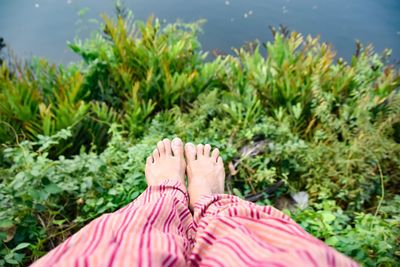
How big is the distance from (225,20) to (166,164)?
2171 millimetres

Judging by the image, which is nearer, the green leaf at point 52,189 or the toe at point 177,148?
the green leaf at point 52,189

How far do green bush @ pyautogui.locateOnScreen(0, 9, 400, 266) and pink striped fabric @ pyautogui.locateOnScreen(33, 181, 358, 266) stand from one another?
44 cm

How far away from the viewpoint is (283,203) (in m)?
1.22

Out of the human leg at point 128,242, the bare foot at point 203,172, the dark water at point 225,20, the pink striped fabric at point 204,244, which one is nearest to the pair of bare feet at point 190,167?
the bare foot at point 203,172

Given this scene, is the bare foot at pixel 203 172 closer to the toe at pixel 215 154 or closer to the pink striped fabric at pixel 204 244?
the toe at pixel 215 154

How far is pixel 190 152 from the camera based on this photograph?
122 centimetres

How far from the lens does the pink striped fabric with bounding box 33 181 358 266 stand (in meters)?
0.38

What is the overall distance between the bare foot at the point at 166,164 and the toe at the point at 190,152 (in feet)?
0.10

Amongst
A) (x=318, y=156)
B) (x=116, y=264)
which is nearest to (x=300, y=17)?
(x=318, y=156)

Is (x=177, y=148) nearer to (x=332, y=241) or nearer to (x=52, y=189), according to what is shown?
(x=52, y=189)

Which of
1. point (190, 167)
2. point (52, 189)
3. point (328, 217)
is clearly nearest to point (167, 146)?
point (190, 167)

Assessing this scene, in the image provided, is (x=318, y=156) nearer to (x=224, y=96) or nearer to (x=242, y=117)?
(x=242, y=117)

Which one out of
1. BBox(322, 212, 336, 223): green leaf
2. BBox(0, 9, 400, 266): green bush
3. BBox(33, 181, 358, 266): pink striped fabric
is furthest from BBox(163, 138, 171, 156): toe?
BBox(322, 212, 336, 223): green leaf

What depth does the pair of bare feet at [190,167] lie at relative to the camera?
1.03m
